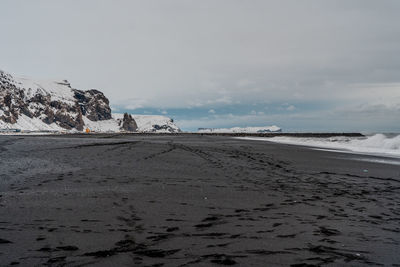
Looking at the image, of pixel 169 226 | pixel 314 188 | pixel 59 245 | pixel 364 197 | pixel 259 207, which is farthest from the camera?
pixel 314 188

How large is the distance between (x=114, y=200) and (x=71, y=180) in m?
3.74

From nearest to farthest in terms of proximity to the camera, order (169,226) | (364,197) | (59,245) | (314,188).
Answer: (59,245), (169,226), (364,197), (314,188)

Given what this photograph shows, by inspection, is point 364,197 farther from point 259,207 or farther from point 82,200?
point 82,200

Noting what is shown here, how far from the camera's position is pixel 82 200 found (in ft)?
24.4

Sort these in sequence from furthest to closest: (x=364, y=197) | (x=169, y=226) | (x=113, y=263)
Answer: (x=364, y=197) → (x=169, y=226) → (x=113, y=263)

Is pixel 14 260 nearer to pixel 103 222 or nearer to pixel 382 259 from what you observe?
pixel 103 222

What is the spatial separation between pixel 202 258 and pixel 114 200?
412 cm

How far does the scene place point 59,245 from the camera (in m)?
4.40

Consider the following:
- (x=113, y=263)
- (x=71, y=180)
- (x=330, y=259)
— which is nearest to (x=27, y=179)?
(x=71, y=180)

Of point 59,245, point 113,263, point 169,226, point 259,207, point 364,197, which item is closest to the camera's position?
point 113,263

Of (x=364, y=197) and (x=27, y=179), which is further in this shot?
(x=27, y=179)

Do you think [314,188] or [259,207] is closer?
[259,207]

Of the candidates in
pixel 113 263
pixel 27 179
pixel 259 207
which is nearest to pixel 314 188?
pixel 259 207

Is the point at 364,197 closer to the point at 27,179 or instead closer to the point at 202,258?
the point at 202,258
